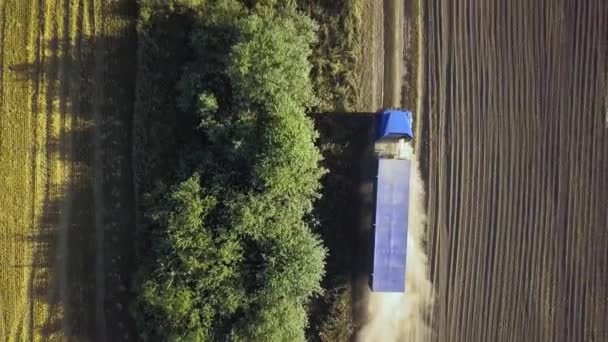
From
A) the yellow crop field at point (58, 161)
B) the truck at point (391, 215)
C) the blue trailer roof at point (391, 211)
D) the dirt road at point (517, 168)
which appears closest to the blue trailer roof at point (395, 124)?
the truck at point (391, 215)

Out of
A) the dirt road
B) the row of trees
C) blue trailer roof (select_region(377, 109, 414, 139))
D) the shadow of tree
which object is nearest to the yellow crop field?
the row of trees

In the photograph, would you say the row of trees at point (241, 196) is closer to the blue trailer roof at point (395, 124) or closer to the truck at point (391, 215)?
the truck at point (391, 215)

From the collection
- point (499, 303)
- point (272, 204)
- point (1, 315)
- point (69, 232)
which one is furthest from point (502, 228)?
point (1, 315)

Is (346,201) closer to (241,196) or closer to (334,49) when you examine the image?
(241,196)

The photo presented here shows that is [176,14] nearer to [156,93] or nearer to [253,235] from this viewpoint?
[156,93]

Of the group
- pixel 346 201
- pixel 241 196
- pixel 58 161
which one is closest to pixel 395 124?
pixel 346 201

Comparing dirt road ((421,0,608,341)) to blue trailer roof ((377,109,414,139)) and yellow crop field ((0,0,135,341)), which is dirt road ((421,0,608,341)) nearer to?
blue trailer roof ((377,109,414,139))

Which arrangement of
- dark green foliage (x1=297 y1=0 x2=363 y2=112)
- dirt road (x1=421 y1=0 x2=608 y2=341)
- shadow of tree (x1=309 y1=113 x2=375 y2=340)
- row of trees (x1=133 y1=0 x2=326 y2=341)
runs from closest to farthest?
row of trees (x1=133 y1=0 x2=326 y2=341) → dark green foliage (x1=297 y1=0 x2=363 y2=112) → shadow of tree (x1=309 y1=113 x2=375 y2=340) → dirt road (x1=421 y1=0 x2=608 y2=341)
